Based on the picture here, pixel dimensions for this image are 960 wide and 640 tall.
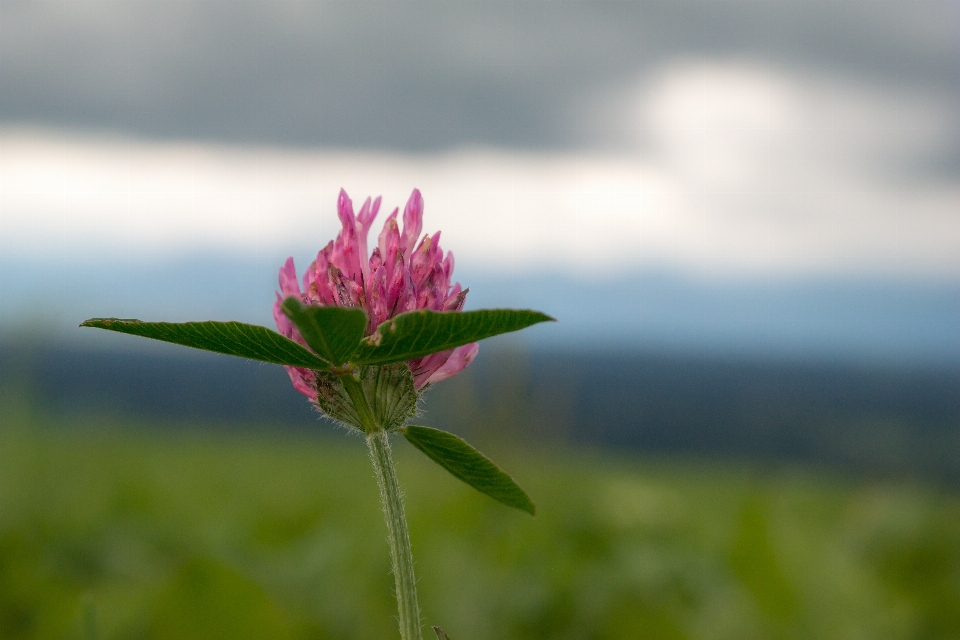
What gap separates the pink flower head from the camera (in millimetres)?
1035

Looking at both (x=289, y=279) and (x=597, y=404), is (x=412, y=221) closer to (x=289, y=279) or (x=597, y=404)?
(x=289, y=279)

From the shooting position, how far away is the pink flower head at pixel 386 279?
1035 millimetres

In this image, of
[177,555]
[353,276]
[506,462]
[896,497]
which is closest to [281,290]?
[353,276]

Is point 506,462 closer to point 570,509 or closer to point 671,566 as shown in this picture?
point 570,509

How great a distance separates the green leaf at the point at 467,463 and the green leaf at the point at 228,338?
0.16 m

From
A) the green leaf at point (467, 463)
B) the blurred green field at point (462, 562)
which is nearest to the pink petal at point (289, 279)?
the green leaf at point (467, 463)

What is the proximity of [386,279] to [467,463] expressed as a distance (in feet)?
0.84

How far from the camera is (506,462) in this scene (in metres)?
3.88

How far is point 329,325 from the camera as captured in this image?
89 centimetres

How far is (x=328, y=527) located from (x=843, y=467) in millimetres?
6504

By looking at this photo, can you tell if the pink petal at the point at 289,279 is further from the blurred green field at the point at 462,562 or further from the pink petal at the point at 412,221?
the blurred green field at the point at 462,562

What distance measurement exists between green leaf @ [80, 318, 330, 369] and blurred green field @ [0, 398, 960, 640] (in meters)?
0.69

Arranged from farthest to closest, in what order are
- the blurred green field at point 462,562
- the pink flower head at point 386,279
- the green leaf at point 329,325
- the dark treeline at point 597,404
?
the dark treeline at point 597,404, the blurred green field at point 462,562, the pink flower head at point 386,279, the green leaf at point 329,325

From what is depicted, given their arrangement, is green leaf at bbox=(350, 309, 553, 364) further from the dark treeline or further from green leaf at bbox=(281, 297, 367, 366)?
the dark treeline
